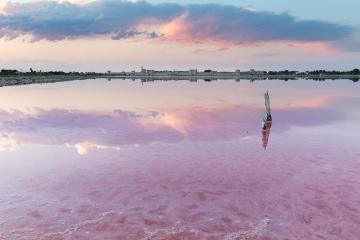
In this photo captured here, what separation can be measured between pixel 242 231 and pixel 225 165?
21.7ft

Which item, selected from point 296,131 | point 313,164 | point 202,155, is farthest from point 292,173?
point 296,131

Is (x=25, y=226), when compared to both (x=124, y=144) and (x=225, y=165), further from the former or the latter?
(x=124, y=144)

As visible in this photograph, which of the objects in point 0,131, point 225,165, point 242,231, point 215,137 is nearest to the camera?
point 242,231

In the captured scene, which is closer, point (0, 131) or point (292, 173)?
point (292, 173)

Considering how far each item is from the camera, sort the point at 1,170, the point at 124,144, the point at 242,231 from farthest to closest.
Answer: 1. the point at 124,144
2. the point at 1,170
3. the point at 242,231

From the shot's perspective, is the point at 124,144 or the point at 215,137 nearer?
the point at 124,144

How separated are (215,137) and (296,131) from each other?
5304 millimetres

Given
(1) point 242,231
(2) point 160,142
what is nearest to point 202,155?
(2) point 160,142

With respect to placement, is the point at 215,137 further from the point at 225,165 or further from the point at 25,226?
the point at 25,226

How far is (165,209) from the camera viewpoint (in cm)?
1172

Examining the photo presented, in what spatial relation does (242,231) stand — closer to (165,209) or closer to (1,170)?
(165,209)

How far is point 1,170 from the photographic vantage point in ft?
51.3

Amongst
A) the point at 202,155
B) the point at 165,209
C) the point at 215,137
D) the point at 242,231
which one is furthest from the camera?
the point at 215,137

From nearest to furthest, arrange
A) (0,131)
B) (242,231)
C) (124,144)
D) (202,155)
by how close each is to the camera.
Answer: (242,231) → (202,155) → (124,144) → (0,131)
